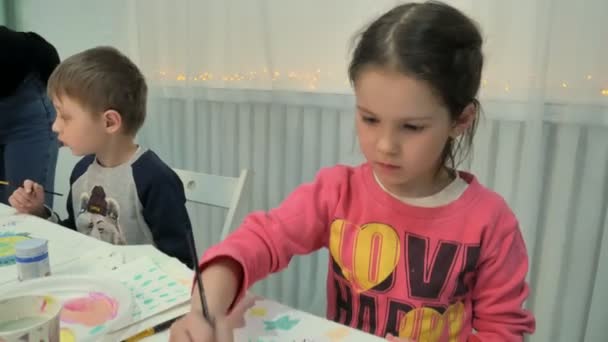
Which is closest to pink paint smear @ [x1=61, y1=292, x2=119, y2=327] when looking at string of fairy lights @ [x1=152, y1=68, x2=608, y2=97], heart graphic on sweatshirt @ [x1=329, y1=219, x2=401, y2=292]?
heart graphic on sweatshirt @ [x1=329, y1=219, x2=401, y2=292]

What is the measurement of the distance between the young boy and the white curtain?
44cm

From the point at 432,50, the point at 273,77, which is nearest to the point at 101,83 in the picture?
the point at 273,77

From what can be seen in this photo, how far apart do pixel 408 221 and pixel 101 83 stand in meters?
0.86

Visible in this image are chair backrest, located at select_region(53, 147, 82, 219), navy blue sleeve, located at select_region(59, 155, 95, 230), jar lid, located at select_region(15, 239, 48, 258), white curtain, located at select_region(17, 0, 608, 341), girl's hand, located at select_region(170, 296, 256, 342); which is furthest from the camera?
chair backrest, located at select_region(53, 147, 82, 219)

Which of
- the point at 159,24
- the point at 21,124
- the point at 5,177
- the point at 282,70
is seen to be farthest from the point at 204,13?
the point at 5,177

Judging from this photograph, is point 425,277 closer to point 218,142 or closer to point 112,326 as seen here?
point 112,326

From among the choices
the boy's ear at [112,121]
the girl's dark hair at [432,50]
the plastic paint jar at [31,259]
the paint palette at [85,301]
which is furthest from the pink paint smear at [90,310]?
the boy's ear at [112,121]

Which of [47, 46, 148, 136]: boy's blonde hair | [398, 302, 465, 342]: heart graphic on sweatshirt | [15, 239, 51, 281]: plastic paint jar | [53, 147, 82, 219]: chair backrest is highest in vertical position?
[47, 46, 148, 136]: boy's blonde hair

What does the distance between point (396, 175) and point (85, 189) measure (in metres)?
0.91

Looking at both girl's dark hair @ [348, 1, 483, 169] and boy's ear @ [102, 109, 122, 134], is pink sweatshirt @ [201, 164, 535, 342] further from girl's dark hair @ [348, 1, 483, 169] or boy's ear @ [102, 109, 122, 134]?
boy's ear @ [102, 109, 122, 134]

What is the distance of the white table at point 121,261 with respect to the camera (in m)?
0.65

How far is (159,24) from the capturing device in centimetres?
178

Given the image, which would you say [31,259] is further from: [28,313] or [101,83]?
[101,83]

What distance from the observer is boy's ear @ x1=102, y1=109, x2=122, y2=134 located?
49.1 inches
